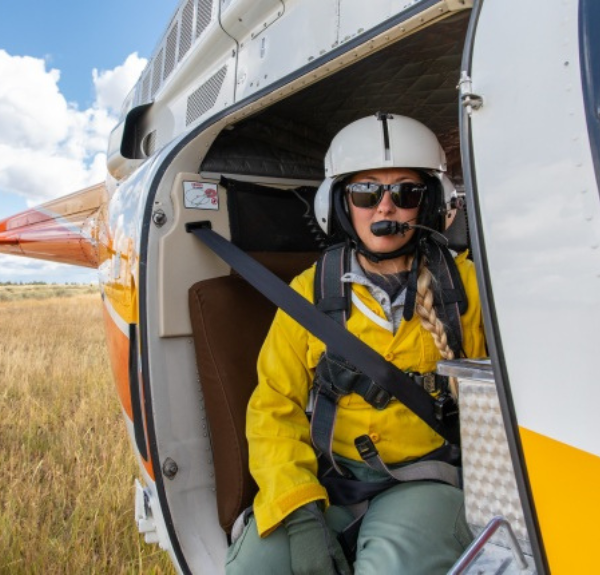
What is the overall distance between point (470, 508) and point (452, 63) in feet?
4.80

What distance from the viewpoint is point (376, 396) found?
1532mm

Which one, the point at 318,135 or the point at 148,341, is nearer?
the point at 148,341

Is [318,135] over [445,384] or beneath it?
over

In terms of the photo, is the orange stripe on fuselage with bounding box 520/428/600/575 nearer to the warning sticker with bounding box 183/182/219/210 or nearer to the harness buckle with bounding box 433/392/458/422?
the harness buckle with bounding box 433/392/458/422

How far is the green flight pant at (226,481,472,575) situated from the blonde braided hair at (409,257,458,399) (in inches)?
11.4

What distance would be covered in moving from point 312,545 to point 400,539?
0.75 ft

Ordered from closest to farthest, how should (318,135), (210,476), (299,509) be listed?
(299,509) → (210,476) → (318,135)

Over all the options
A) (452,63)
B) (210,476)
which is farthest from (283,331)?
(452,63)

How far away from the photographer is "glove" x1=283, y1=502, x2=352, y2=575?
4.65ft

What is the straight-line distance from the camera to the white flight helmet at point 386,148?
65.6 inches

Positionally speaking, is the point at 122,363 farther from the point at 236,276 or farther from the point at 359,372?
the point at 359,372

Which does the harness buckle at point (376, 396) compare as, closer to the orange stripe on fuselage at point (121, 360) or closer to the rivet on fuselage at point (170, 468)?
the rivet on fuselage at point (170, 468)

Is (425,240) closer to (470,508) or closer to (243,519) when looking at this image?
(470,508)

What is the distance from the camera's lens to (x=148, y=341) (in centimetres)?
198
